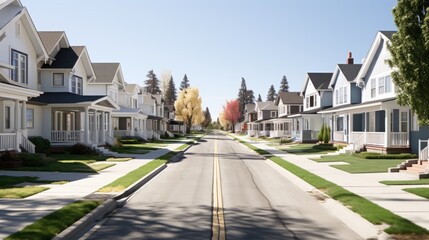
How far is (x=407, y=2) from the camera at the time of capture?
12578 millimetres

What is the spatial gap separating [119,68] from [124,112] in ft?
19.7

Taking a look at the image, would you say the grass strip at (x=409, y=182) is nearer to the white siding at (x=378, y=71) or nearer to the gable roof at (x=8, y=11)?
the white siding at (x=378, y=71)

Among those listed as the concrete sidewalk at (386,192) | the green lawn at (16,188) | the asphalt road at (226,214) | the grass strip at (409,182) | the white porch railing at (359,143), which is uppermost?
the white porch railing at (359,143)

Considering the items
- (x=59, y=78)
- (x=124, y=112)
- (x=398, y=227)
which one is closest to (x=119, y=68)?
(x=124, y=112)

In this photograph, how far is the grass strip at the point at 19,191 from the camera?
41.0ft

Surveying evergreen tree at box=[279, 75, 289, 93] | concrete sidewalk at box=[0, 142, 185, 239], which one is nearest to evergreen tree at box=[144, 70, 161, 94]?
evergreen tree at box=[279, 75, 289, 93]

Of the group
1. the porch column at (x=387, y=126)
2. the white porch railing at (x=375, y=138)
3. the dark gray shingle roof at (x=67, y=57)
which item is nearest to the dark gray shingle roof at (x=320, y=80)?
the white porch railing at (x=375, y=138)

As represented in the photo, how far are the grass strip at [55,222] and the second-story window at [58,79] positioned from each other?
2364 cm

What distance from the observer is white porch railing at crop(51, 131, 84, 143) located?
3089 cm

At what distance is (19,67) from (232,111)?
122 m

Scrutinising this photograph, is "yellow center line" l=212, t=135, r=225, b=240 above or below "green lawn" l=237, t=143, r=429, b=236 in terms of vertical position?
below

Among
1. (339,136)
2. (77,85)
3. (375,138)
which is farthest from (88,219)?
(339,136)

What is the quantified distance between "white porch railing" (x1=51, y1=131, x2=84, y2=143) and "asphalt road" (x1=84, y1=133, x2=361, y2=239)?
16.3 meters

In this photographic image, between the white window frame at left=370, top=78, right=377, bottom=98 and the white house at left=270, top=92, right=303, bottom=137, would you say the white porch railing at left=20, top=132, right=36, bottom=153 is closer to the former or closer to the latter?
the white window frame at left=370, top=78, right=377, bottom=98
